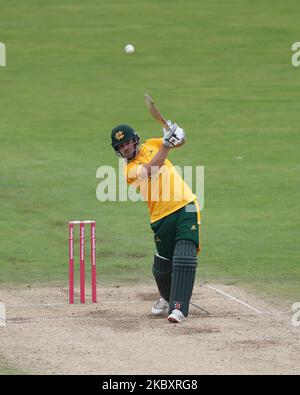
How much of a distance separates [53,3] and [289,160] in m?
17.8

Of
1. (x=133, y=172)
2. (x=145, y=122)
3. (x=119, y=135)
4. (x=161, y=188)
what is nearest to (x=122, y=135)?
(x=119, y=135)

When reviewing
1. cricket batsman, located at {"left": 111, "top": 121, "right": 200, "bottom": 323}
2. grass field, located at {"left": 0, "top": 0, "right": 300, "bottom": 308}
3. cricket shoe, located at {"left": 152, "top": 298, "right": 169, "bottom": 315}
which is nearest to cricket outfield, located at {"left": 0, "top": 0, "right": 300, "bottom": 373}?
grass field, located at {"left": 0, "top": 0, "right": 300, "bottom": 308}

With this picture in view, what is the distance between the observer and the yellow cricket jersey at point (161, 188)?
1139 cm

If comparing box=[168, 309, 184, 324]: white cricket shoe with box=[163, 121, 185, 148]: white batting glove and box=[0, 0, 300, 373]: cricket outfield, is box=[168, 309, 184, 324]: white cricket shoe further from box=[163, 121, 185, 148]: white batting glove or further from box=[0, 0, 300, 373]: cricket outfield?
box=[163, 121, 185, 148]: white batting glove

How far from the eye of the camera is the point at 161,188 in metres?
11.4

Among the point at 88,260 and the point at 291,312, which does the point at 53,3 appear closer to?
the point at 88,260

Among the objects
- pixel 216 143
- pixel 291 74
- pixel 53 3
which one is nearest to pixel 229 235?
pixel 216 143

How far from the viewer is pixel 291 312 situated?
38.2 ft

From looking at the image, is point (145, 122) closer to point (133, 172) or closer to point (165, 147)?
point (133, 172)

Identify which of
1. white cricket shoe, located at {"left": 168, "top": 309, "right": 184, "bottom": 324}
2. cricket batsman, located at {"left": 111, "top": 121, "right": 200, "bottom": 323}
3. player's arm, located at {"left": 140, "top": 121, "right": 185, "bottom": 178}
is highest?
player's arm, located at {"left": 140, "top": 121, "right": 185, "bottom": 178}

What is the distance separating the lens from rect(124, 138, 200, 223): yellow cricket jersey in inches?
448

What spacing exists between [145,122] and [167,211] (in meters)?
13.7

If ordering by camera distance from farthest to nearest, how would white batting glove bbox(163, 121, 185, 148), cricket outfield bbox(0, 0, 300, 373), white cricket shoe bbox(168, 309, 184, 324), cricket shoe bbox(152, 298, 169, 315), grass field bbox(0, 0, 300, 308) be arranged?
1. grass field bbox(0, 0, 300, 308)
2. cricket outfield bbox(0, 0, 300, 373)
3. cricket shoe bbox(152, 298, 169, 315)
4. white cricket shoe bbox(168, 309, 184, 324)
5. white batting glove bbox(163, 121, 185, 148)

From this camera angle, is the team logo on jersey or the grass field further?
the grass field
